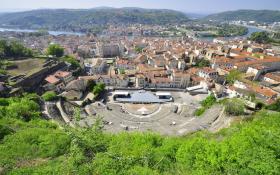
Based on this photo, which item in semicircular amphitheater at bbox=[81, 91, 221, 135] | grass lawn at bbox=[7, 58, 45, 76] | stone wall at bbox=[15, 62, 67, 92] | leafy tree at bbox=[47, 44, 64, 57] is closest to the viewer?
semicircular amphitheater at bbox=[81, 91, 221, 135]

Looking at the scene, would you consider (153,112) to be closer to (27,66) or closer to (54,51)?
(27,66)

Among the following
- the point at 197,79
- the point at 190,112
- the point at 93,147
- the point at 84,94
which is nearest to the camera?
the point at 93,147

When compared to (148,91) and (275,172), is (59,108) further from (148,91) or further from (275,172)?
(275,172)

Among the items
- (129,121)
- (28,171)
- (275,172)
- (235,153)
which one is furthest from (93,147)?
(129,121)

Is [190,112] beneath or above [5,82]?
beneath

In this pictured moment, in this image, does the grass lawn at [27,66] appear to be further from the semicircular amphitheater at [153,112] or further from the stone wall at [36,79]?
the semicircular amphitheater at [153,112]

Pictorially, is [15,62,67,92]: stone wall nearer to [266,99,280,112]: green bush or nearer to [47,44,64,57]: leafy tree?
[47,44,64,57]: leafy tree

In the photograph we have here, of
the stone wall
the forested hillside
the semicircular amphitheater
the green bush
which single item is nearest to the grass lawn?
the stone wall

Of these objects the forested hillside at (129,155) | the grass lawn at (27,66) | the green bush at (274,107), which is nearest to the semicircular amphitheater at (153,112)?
the green bush at (274,107)
